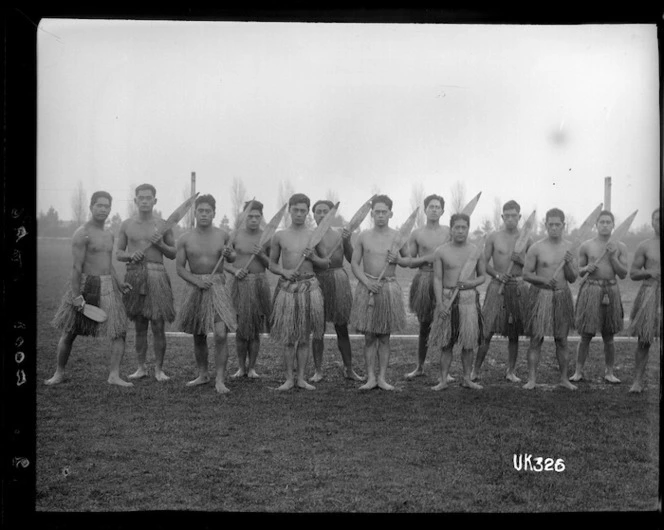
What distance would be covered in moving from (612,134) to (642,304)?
91cm

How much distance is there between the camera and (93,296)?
12.4ft

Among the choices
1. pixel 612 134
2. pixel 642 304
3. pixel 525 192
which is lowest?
pixel 642 304

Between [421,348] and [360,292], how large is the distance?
0.45m

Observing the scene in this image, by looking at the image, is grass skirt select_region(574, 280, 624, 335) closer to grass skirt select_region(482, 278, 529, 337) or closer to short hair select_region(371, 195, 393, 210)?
grass skirt select_region(482, 278, 529, 337)

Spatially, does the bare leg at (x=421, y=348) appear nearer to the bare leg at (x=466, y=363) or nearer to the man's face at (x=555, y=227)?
the bare leg at (x=466, y=363)

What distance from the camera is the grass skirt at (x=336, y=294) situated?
12.6ft

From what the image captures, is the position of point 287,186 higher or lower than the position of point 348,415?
higher

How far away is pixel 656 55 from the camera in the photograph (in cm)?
367

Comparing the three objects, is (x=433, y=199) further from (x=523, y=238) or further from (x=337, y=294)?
(x=337, y=294)

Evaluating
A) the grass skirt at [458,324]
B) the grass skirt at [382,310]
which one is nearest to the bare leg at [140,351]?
the grass skirt at [382,310]

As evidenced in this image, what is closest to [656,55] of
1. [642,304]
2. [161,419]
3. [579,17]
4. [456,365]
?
[579,17]

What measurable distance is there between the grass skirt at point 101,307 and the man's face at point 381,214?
141 cm

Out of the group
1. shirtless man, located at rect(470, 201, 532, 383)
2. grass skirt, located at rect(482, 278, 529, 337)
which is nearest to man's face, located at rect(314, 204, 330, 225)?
shirtless man, located at rect(470, 201, 532, 383)
